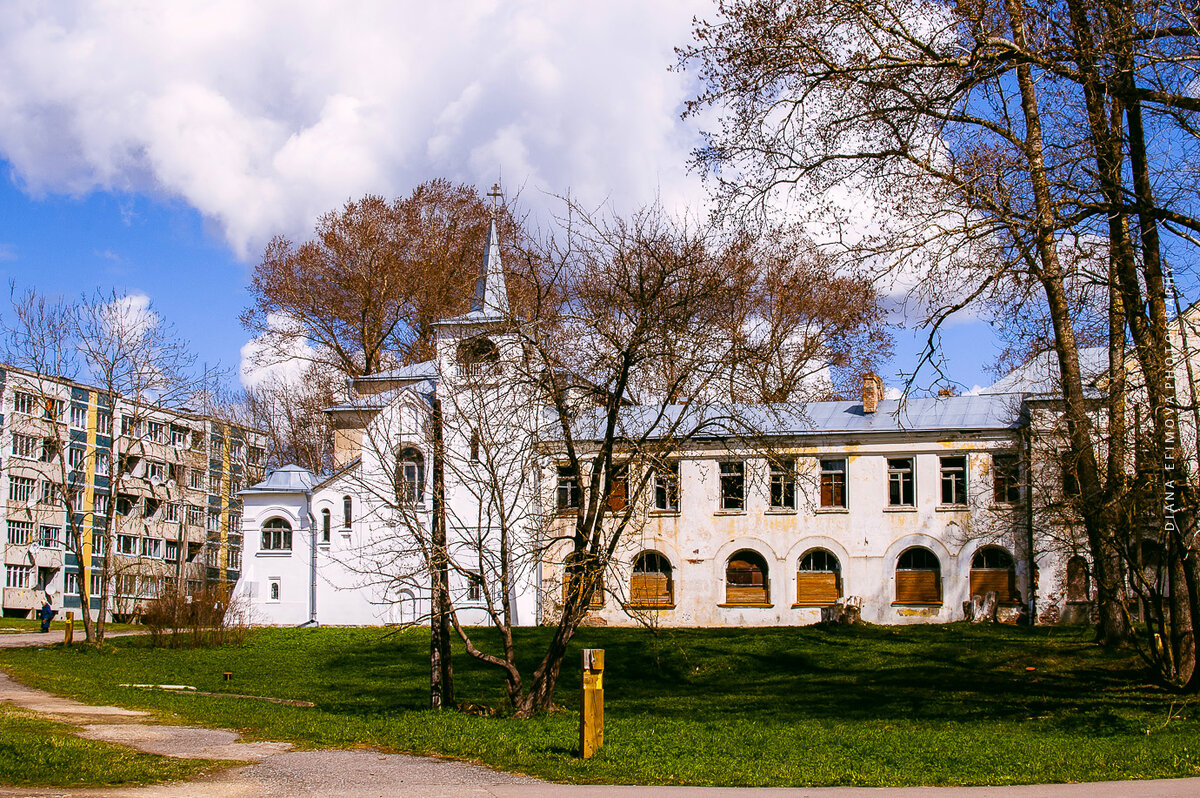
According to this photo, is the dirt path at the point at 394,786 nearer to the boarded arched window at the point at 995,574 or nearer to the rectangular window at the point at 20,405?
the boarded arched window at the point at 995,574

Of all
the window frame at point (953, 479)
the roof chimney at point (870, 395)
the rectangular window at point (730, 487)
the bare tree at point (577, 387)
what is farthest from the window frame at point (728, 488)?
the bare tree at point (577, 387)

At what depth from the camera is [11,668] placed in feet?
84.5

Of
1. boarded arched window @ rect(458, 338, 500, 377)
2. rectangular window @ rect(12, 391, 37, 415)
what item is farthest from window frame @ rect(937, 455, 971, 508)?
rectangular window @ rect(12, 391, 37, 415)

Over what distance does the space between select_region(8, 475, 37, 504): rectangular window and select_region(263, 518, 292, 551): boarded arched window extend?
27395mm

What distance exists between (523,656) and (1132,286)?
18447 mm

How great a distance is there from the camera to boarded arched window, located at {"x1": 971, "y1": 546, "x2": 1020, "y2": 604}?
35812mm

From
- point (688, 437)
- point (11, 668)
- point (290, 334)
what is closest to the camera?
point (688, 437)

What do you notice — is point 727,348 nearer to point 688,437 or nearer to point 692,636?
point 688,437

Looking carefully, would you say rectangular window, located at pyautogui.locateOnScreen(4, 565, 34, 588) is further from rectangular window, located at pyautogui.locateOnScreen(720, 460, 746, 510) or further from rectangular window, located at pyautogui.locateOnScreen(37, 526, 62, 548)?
rectangular window, located at pyautogui.locateOnScreen(720, 460, 746, 510)

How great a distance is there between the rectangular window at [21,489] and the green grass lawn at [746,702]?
110 ft

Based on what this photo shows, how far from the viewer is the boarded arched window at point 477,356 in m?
15.8

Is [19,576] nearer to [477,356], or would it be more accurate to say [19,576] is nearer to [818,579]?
[818,579]

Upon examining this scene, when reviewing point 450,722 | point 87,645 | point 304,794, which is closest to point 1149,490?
point 450,722

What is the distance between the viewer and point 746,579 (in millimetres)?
38438
